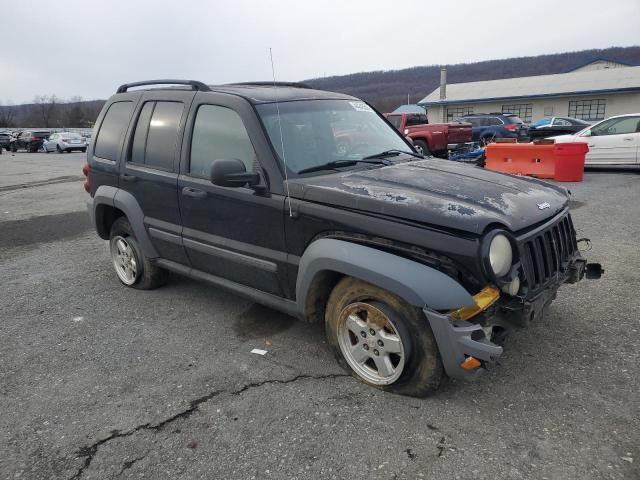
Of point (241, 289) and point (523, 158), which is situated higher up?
point (241, 289)

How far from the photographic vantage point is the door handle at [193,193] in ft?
12.8

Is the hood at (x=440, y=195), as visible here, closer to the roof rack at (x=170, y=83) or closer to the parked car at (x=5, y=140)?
the roof rack at (x=170, y=83)

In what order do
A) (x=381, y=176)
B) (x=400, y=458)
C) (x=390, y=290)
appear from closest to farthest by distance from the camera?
(x=400, y=458), (x=390, y=290), (x=381, y=176)

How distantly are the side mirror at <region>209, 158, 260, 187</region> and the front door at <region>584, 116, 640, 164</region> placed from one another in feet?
40.9

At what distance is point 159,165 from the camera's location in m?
4.29

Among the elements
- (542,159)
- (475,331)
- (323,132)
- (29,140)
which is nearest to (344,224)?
(475,331)

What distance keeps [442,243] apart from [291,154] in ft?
4.43

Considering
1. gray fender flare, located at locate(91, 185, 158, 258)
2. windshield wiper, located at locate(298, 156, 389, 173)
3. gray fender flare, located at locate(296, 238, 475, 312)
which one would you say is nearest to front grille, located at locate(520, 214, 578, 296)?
gray fender flare, located at locate(296, 238, 475, 312)

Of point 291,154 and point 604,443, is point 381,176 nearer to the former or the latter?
point 291,154

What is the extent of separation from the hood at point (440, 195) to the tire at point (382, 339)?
1.68 ft

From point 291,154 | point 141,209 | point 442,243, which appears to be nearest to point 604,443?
point 442,243

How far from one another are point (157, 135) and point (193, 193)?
31.6 inches

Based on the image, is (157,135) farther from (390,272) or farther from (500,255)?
(500,255)

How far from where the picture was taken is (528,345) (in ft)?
12.1
